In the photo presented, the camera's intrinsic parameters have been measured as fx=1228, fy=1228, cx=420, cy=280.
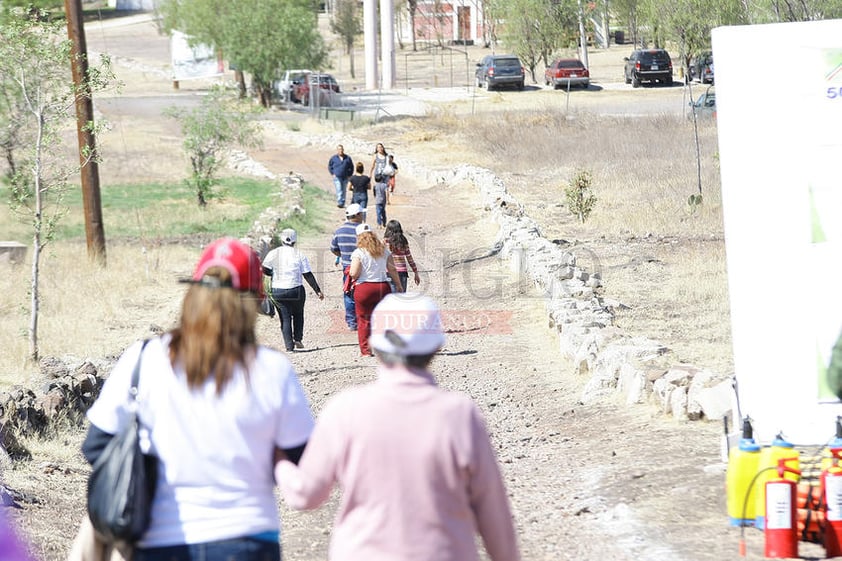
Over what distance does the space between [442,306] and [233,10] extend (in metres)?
45.2

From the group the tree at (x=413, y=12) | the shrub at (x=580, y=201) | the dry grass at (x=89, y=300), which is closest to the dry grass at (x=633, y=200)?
the shrub at (x=580, y=201)

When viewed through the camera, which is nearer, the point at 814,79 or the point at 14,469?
the point at 814,79

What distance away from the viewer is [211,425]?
335 centimetres

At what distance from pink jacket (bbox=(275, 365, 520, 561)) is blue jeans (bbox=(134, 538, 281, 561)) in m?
0.19

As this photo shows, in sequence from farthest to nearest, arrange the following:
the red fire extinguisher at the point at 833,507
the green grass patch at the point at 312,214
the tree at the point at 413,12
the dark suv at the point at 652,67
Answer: the tree at the point at 413,12 < the dark suv at the point at 652,67 < the green grass patch at the point at 312,214 < the red fire extinguisher at the point at 833,507

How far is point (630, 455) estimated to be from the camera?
8.24m

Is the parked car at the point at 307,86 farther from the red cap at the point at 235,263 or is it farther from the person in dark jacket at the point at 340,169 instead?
the red cap at the point at 235,263

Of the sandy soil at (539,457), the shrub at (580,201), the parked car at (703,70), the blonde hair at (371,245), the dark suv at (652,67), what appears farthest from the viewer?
the dark suv at (652,67)

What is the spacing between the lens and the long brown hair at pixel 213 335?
133 inches

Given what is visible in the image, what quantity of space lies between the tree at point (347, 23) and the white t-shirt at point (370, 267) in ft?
224

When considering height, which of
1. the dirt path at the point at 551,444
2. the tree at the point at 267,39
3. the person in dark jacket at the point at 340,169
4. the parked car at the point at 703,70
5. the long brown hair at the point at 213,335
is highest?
the tree at the point at 267,39

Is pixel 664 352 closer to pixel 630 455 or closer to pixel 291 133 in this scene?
pixel 630 455

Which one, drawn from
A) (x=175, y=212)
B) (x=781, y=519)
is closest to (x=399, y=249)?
(x=781, y=519)

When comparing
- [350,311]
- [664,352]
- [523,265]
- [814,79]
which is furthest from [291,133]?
[814,79]
